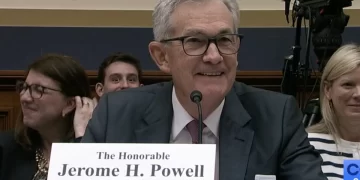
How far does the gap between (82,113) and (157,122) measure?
0.94 meters

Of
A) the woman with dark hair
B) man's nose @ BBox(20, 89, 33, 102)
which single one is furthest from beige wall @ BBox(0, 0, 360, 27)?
man's nose @ BBox(20, 89, 33, 102)

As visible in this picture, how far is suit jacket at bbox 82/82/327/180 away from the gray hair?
22cm

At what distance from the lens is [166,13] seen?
5.41 feet

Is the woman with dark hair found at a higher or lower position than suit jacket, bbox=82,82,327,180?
higher

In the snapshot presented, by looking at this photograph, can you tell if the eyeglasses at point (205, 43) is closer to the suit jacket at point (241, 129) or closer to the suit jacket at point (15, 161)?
the suit jacket at point (241, 129)

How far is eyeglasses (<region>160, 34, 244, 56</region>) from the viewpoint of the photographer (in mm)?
1550

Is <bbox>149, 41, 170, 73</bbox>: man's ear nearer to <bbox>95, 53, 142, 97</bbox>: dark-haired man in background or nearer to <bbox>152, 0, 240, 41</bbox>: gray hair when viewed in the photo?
<bbox>152, 0, 240, 41</bbox>: gray hair

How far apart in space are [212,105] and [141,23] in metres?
2.64

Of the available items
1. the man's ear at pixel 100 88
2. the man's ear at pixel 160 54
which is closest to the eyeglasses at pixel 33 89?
the man's ear at pixel 100 88

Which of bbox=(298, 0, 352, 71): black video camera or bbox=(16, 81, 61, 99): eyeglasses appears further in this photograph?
bbox=(298, 0, 352, 71): black video camera

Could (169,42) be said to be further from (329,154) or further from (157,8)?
(329,154)

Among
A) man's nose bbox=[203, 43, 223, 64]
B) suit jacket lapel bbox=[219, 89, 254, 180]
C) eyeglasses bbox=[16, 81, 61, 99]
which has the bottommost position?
suit jacket lapel bbox=[219, 89, 254, 180]

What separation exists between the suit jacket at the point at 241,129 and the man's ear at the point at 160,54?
0.10 m

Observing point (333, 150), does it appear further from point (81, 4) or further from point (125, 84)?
point (81, 4)
